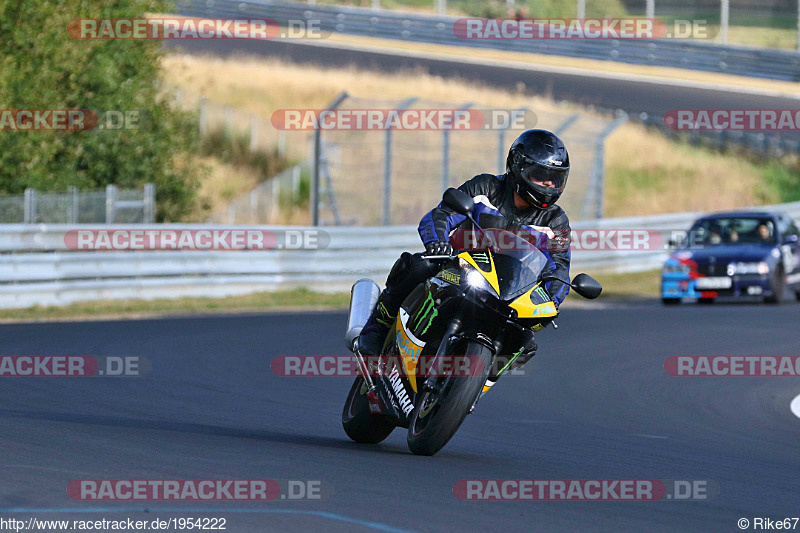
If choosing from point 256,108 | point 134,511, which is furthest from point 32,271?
point 256,108

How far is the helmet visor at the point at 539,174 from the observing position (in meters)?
7.46

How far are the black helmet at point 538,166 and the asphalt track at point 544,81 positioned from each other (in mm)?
32133

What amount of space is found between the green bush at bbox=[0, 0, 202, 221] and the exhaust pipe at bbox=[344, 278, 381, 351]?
16.0 meters

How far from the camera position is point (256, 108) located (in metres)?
40.0

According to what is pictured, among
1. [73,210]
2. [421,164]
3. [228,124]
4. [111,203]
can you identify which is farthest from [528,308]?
[228,124]

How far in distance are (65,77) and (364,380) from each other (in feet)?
60.7

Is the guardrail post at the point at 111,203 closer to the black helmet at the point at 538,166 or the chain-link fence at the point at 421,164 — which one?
the chain-link fence at the point at 421,164

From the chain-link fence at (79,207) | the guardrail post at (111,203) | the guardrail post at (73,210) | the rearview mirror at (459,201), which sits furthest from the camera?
the guardrail post at (111,203)

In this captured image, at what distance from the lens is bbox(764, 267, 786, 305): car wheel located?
21.0 meters

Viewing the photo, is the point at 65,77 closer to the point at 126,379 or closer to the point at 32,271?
the point at 32,271

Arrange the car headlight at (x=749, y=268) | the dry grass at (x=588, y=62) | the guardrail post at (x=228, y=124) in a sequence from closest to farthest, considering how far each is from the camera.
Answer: the car headlight at (x=749, y=268) < the guardrail post at (x=228, y=124) < the dry grass at (x=588, y=62)

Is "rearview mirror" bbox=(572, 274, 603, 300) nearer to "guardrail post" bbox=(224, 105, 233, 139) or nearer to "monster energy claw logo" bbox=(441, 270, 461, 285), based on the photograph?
"monster energy claw logo" bbox=(441, 270, 461, 285)

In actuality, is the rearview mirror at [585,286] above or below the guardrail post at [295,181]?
above

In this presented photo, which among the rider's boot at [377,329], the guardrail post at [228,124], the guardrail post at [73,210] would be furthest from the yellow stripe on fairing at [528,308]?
the guardrail post at [228,124]
